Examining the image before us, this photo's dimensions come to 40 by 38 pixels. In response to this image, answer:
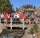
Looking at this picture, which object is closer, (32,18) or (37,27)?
(37,27)

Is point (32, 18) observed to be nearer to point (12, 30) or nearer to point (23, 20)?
point (23, 20)

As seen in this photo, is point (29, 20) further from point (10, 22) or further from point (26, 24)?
point (10, 22)

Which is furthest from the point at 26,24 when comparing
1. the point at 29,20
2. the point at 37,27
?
the point at 37,27

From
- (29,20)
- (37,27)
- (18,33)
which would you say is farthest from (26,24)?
(37,27)

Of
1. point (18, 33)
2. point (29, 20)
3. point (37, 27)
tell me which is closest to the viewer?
point (37, 27)

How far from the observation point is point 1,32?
72.5 feet

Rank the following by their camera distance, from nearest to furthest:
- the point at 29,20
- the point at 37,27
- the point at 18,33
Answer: the point at 37,27
the point at 18,33
the point at 29,20

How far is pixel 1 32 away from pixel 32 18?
152 inches

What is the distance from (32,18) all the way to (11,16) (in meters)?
2.39

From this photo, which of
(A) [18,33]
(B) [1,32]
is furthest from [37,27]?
(B) [1,32]

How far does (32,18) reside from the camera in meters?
23.8

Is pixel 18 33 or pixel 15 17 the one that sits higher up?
pixel 15 17

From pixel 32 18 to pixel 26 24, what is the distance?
922 millimetres

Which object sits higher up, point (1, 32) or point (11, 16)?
point (11, 16)
